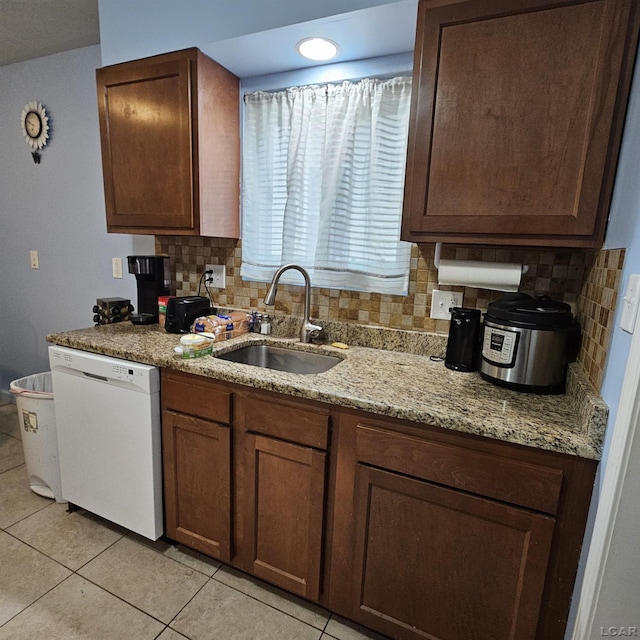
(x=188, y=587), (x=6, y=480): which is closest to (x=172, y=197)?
(x=188, y=587)

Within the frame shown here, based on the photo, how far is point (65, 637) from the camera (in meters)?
1.25

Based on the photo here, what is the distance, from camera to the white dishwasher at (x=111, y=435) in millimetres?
1456

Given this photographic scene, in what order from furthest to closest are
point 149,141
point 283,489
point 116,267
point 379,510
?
1. point 116,267
2. point 149,141
3. point 283,489
4. point 379,510

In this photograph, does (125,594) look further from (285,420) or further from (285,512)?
(285,420)

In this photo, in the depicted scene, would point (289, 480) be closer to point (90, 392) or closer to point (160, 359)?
point (160, 359)

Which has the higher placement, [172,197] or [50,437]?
[172,197]

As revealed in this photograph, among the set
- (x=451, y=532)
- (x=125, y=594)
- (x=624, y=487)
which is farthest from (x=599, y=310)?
(x=125, y=594)

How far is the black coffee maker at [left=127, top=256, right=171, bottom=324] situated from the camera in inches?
76.1

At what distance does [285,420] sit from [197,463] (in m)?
0.47

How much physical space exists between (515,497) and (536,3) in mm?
1330

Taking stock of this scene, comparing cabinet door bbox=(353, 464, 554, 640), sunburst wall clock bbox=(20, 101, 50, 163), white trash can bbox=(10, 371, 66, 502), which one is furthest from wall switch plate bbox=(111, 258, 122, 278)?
cabinet door bbox=(353, 464, 554, 640)

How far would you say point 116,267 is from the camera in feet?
7.55

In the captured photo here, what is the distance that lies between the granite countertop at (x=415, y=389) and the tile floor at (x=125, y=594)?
0.86 meters

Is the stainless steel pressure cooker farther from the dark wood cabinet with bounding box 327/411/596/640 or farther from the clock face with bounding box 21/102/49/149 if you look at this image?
the clock face with bounding box 21/102/49/149
